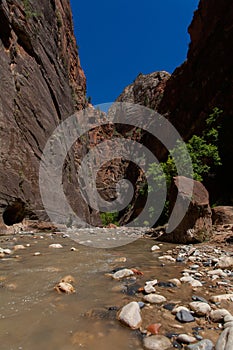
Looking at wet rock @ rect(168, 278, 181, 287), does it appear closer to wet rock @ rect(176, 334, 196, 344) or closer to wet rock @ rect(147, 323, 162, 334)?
wet rock @ rect(147, 323, 162, 334)

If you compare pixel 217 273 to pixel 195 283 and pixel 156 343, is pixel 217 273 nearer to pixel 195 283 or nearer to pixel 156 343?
pixel 195 283

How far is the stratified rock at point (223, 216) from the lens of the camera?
7.52m

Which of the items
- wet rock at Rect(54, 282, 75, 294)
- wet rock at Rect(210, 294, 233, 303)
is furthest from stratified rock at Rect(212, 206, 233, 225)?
wet rock at Rect(54, 282, 75, 294)

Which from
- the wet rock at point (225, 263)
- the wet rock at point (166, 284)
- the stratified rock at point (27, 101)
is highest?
the stratified rock at point (27, 101)

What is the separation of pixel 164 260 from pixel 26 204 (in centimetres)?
714

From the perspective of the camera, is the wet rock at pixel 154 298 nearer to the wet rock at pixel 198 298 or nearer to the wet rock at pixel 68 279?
the wet rock at pixel 198 298

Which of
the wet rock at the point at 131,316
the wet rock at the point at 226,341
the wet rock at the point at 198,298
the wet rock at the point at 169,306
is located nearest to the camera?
the wet rock at the point at 226,341

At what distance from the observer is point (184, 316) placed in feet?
6.36

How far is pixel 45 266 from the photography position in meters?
3.61

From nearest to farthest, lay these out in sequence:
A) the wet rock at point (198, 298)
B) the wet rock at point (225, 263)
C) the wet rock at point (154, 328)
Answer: the wet rock at point (154, 328), the wet rock at point (198, 298), the wet rock at point (225, 263)

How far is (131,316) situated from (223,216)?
6.67 meters

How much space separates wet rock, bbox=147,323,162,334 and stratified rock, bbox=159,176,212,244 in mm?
5010

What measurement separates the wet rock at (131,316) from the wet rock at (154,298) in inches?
12.2

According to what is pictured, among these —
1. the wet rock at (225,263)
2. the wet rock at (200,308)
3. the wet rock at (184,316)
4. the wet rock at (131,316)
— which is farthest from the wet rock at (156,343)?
the wet rock at (225,263)
